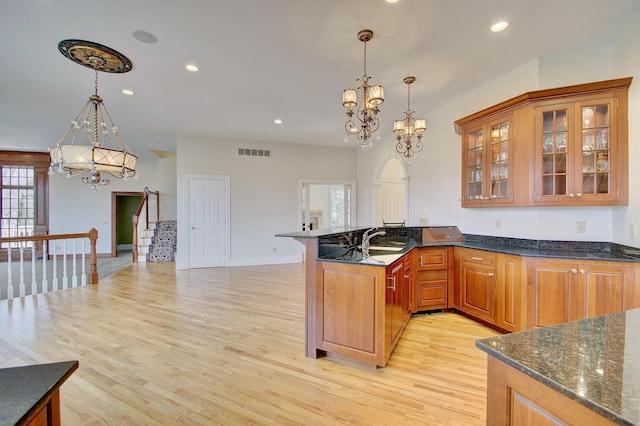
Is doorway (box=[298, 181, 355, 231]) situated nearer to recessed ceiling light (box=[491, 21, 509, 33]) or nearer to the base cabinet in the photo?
recessed ceiling light (box=[491, 21, 509, 33])

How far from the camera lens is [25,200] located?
8.35 m

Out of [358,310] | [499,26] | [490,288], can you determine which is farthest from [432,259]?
[499,26]

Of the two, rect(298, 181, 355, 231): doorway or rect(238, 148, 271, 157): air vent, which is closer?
rect(238, 148, 271, 157): air vent

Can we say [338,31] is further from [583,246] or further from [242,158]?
[242,158]

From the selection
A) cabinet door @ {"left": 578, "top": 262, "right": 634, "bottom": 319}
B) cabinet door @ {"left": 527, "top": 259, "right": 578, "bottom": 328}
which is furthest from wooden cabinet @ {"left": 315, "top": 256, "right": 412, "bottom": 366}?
cabinet door @ {"left": 578, "top": 262, "right": 634, "bottom": 319}

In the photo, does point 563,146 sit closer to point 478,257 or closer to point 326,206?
point 478,257

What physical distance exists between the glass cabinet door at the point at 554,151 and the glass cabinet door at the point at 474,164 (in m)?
0.71

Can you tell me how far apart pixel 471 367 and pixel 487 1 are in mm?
3022

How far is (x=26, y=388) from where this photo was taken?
754 millimetres

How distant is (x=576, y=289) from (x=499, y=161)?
5.10 feet

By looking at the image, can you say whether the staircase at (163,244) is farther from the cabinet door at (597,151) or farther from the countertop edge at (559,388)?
the cabinet door at (597,151)

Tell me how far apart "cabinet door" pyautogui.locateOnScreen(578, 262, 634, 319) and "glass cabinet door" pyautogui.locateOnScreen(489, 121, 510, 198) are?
1081 millimetres

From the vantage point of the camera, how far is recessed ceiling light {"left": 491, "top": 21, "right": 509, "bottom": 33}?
2.58 meters

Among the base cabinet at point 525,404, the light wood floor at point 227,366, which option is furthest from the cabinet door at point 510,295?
the base cabinet at point 525,404
